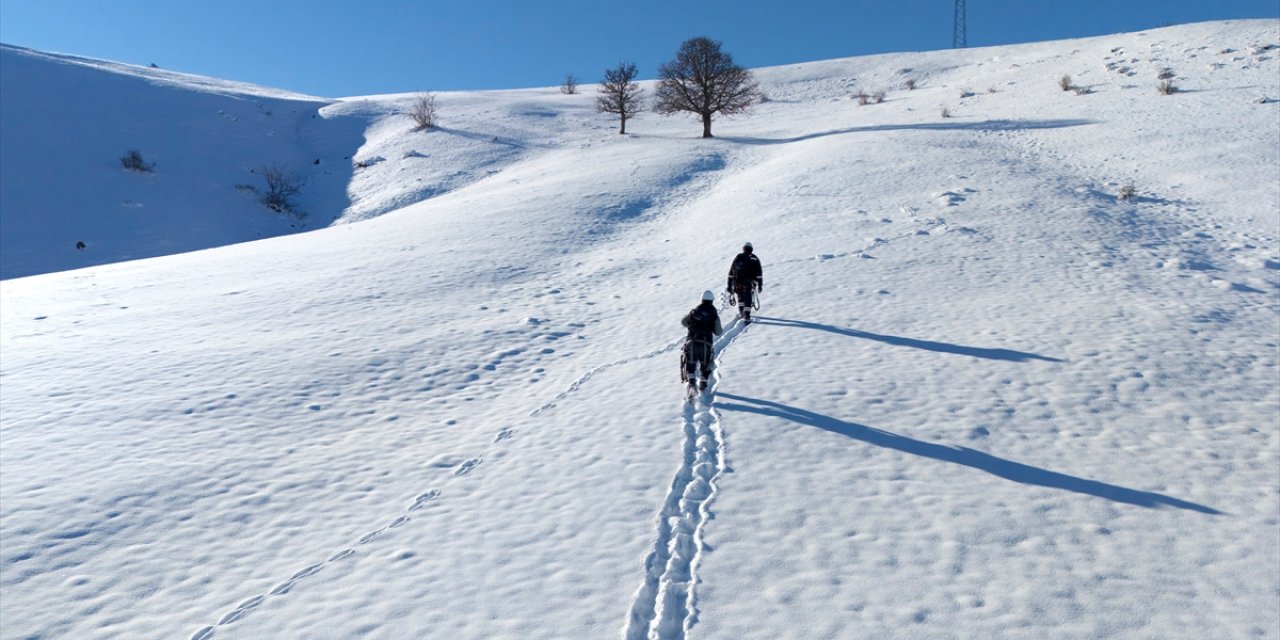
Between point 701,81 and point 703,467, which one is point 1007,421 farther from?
point 701,81

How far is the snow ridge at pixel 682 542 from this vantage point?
5883 mm

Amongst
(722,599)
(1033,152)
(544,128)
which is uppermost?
(544,128)

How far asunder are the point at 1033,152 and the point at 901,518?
27938 mm

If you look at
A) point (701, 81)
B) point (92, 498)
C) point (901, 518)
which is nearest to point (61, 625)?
point (92, 498)

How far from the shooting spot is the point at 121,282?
19375 millimetres

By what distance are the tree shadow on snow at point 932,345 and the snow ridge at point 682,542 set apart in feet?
14.0

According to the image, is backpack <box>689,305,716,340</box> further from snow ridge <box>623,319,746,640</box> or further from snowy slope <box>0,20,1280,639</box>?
snow ridge <box>623,319,746,640</box>

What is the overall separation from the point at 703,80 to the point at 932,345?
35100mm

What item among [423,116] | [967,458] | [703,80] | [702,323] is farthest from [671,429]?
[423,116]

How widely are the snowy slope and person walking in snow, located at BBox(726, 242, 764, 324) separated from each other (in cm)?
57

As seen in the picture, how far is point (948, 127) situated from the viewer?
3797 cm

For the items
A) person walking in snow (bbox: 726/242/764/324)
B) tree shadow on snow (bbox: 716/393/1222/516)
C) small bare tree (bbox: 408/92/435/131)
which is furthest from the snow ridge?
small bare tree (bbox: 408/92/435/131)

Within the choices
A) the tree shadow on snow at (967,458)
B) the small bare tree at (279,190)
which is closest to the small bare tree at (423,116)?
the small bare tree at (279,190)

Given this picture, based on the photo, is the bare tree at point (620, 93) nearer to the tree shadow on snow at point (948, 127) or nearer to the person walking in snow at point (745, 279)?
the tree shadow on snow at point (948, 127)
